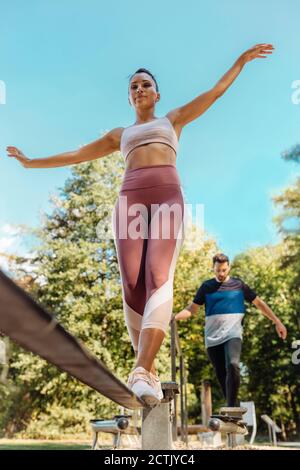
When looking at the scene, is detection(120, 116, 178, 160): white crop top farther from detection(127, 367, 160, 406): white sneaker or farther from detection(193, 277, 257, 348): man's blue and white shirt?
detection(193, 277, 257, 348): man's blue and white shirt

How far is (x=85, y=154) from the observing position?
2047 millimetres

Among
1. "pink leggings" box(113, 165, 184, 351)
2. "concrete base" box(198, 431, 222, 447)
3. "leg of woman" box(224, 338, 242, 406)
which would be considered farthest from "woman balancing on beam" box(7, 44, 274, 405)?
"concrete base" box(198, 431, 222, 447)

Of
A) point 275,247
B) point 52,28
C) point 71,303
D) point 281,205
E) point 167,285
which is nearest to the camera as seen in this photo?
point 167,285

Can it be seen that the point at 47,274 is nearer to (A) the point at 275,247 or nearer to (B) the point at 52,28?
(A) the point at 275,247

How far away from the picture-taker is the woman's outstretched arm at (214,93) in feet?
6.02

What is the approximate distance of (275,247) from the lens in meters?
18.4

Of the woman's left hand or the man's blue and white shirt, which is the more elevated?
the woman's left hand

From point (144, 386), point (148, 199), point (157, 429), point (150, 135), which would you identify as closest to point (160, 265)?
point (148, 199)

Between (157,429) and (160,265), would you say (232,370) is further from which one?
(160,265)

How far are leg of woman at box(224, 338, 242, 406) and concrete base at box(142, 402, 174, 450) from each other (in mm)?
1243

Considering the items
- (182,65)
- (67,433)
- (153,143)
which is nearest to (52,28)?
(182,65)

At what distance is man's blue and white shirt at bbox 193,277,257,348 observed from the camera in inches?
122
